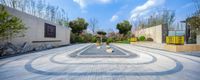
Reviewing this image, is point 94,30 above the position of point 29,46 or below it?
above

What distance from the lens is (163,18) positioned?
965 inches

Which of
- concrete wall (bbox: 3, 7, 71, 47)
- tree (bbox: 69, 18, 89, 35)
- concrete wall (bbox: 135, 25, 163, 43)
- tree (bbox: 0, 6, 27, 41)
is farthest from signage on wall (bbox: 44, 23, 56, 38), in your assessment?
tree (bbox: 69, 18, 89, 35)

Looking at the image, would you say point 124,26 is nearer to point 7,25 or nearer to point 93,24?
point 93,24

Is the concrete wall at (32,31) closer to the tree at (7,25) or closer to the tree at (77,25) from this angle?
the tree at (7,25)

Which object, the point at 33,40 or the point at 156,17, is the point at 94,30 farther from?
the point at 33,40

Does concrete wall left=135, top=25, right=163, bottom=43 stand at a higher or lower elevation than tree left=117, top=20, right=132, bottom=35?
lower

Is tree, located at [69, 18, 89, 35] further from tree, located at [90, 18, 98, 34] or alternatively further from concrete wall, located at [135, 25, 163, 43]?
concrete wall, located at [135, 25, 163, 43]

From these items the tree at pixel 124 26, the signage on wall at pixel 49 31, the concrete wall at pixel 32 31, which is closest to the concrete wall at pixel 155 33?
the tree at pixel 124 26

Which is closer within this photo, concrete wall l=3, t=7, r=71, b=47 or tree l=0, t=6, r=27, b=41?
tree l=0, t=6, r=27, b=41

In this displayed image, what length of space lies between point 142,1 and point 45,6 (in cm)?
1165

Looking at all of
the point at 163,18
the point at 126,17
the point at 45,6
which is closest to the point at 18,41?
the point at 45,6

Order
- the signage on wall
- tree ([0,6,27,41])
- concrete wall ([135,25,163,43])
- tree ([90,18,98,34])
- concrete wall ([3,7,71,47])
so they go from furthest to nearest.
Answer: tree ([90,18,98,34]) → concrete wall ([135,25,163,43]) → the signage on wall → concrete wall ([3,7,71,47]) → tree ([0,6,27,41])

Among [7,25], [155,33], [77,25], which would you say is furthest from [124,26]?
[7,25]

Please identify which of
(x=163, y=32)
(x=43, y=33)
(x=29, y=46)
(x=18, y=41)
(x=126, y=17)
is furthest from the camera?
(x=126, y=17)
